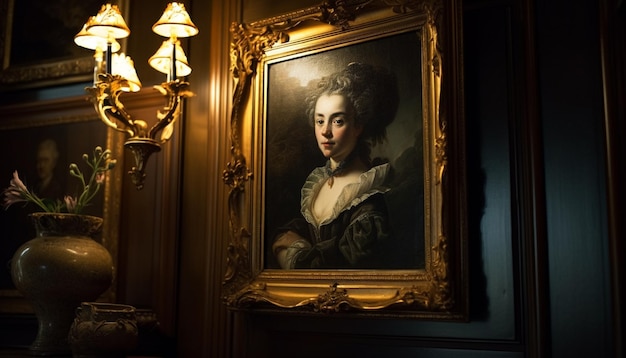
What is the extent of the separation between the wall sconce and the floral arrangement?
0.14 m

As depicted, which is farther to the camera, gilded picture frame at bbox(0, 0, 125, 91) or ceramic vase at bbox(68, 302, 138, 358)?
gilded picture frame at bbox(0, 0, 125, 91)

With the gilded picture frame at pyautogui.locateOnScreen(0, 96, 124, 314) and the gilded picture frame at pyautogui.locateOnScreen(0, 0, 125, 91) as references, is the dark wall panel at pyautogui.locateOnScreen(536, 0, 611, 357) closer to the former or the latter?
the gilded picture frame at pyautogui.locateOnScreen(0, 96, 124, 314)

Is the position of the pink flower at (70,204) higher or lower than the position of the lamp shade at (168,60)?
lower

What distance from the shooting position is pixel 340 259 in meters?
2.72

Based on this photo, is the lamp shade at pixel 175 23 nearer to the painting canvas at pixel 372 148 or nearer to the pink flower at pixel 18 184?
the painting canvas at pixel 372 148

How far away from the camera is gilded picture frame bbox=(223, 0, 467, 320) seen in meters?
2.52

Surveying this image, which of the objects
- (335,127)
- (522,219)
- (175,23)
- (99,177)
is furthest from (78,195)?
(522,219)

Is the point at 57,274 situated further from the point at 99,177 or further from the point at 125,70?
the point at 125,70

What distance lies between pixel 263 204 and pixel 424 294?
2.48ft

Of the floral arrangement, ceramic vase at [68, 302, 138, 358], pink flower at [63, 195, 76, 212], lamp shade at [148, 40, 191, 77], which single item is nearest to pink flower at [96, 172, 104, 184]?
the floral arrangement

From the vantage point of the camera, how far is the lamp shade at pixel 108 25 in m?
2.88

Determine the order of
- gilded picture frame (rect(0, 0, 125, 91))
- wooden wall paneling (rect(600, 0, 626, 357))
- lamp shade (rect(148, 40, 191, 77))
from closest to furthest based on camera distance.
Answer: wooden wall paneling (rect(600, 0, 626, 357)), lamp shade (rect(148, 40, 191, 77)), gilded picture frame (rect(0, 0, 125, 91))

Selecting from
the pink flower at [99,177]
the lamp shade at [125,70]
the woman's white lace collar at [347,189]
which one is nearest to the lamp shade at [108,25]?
the lamp shade at [125,70]

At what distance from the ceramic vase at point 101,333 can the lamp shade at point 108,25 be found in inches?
40.1
